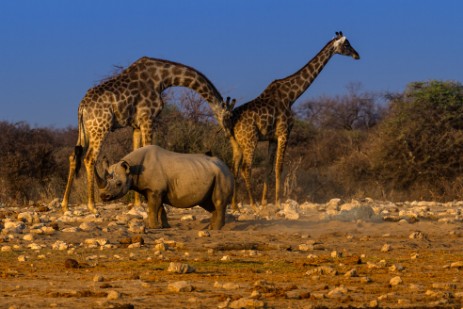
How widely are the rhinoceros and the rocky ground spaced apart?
1.34 ft

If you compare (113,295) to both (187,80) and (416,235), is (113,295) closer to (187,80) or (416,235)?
(416,235)

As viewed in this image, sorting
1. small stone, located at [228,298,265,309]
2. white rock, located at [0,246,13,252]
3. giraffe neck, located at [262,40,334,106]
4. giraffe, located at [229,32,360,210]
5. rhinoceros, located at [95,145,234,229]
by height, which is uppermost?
giraffe neck, located at [262,40,334,106]

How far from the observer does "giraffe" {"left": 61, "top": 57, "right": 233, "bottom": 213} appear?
15898 millimetres

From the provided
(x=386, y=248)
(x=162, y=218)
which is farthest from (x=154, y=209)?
(x=386, y=248)

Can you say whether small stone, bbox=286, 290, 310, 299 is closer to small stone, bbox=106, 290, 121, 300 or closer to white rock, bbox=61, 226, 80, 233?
small stone, bbox=106, 290, 121, 300

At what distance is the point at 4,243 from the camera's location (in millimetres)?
11273

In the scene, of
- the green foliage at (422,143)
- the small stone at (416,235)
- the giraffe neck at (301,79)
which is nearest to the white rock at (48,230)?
the small stone at (416,235)

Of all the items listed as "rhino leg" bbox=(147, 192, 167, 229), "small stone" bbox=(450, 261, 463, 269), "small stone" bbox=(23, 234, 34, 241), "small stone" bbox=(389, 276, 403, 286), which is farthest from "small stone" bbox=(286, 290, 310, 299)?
"rhino leg" bbox=(147, 192, 167, 229)

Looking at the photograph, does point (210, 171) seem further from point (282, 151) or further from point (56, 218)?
point (282, 151)

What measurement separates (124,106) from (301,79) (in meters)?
4.15

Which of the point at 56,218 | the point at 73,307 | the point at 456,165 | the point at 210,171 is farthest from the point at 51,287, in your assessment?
the point at 456,165

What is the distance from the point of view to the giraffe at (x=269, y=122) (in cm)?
1756

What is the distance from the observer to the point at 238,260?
32.9 feet

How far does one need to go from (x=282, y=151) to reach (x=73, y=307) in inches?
453
